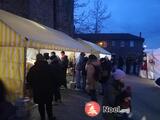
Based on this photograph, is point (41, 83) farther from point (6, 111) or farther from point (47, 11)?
point (47, 11)

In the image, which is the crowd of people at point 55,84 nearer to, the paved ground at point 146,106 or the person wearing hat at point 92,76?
the person wearing hat at point 92,76

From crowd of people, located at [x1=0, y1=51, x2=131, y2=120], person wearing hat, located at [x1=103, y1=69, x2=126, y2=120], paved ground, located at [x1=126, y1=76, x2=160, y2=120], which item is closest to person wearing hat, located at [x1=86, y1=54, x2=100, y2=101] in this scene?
crowd of people, located at [x1=0, y1=51, x2=131, y2=120]

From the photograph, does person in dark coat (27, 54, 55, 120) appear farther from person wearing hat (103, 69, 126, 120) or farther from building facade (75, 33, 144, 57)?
building facade (75, 33, 144, 57)

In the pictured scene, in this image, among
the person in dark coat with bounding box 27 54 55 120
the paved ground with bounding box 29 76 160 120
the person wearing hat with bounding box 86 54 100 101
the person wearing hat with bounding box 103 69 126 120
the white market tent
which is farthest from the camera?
the white market tent

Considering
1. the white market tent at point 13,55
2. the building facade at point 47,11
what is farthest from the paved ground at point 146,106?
the building facade at point 47,11

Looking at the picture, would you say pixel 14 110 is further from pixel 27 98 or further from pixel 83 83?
pixel 83 83

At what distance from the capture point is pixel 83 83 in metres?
21.7

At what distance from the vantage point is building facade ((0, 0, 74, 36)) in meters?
23.5

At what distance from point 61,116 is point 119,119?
18.0 ft

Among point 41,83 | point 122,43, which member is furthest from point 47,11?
point 122,43

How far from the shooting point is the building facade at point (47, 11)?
926 inches

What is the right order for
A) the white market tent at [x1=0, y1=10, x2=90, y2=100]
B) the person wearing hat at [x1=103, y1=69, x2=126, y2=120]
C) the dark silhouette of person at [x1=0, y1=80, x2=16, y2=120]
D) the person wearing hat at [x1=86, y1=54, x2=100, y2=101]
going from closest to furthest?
the person wearing hat at [x1=103, y1=69, x2=126, y2=120]
the dark silhouette of person at [x1=0, y1=80, x2=16, y2=120]
the person wearing hat at [x1=86, y1=54, x2=100, y2=101]
the white market tent at [x1=0, y1=10, x2=90, y2=100]

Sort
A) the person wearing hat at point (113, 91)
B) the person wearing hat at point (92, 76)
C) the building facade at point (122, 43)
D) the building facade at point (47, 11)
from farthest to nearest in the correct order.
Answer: the building facade at point (122, 43)
the building facade at point (47, 11)
the person wearing hat at point (92, 76)
the person wearing hat at point (113, 91)

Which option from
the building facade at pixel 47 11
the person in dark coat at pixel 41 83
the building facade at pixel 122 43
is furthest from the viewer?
the building facade at pixel 122 43
